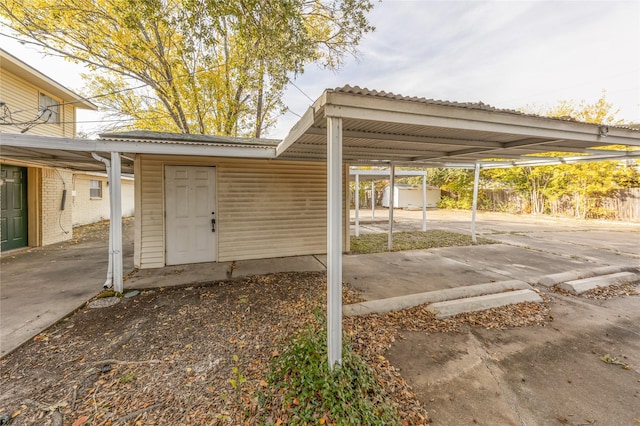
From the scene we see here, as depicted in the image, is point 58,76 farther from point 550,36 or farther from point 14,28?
point 550,36

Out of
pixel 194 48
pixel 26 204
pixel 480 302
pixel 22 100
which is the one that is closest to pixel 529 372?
pixel 480 302

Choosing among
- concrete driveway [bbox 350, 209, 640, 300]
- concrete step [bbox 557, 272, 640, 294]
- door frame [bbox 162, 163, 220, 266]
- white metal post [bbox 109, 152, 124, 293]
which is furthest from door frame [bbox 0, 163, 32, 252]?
concrete step [bbox 557, 272, 640, 294]

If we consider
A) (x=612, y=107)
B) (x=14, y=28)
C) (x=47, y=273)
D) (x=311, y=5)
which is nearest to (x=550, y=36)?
(x=311, y=5)

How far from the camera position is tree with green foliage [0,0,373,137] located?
22.3ft

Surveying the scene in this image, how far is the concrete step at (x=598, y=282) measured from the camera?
4.35 m

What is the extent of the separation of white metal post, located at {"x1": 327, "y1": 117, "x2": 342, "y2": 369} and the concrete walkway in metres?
1.87

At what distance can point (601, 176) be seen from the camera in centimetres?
1404

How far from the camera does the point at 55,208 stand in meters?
8.02

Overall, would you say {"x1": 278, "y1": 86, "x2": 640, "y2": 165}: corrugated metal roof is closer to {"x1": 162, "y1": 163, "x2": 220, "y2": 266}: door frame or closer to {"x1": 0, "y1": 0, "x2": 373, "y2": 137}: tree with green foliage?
{"x1": 162, "y1": 163, "x2": 220, "y2": 266}: door frame

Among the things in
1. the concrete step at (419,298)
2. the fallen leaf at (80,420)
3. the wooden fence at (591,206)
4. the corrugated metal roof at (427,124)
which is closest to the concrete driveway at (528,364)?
the concrete step at (419,298)

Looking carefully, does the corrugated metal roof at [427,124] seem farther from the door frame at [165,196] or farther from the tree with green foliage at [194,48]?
the tree with green foliage at [194,48]

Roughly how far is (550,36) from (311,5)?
7.74 m

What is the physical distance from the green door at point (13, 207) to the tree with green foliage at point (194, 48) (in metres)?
4.07

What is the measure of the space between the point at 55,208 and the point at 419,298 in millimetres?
10560
